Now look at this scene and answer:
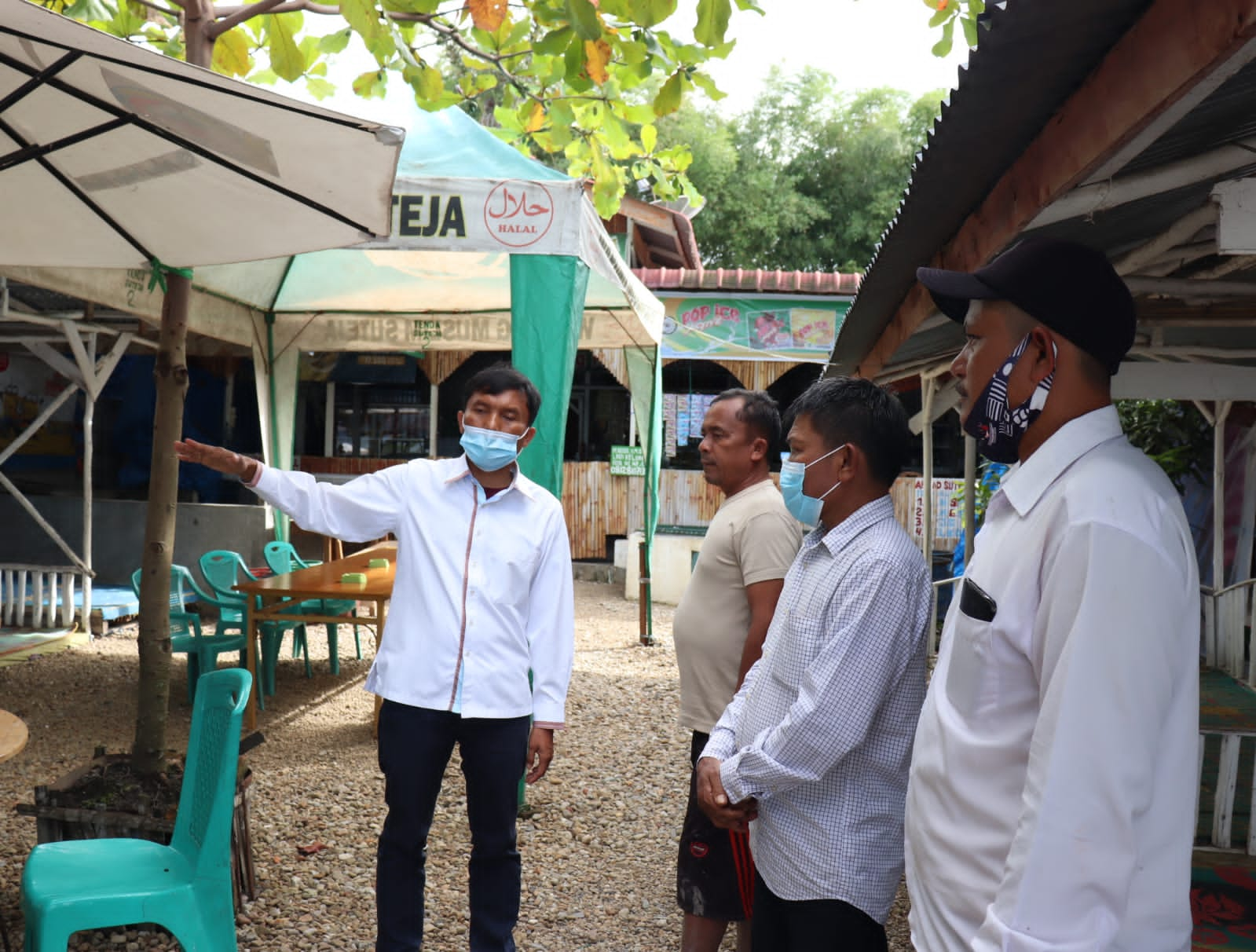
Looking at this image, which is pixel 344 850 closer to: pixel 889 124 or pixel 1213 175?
pixel 1213 175

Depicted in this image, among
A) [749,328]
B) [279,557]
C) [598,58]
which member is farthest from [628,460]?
[598,58]

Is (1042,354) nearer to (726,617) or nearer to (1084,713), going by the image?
(1084,713)

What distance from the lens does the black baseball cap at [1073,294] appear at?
131 cm

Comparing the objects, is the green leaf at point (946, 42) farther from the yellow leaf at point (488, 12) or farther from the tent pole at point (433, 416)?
the tent pole at point (433, 416)

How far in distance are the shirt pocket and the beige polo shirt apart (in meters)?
1.35

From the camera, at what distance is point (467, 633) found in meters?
A: 2.81

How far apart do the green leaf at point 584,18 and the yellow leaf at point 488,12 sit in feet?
2.87

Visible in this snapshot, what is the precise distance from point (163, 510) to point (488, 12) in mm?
2202

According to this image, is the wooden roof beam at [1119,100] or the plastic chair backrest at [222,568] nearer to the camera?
the wooden roof beam at [1119,100]

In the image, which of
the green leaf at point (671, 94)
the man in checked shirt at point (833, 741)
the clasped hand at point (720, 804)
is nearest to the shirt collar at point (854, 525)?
the man in checked shirt at point (833, 741)

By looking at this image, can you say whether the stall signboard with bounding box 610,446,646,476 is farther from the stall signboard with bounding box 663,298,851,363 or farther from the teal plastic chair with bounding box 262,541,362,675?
the teal plastic chair with bounding box 262,541,362,675

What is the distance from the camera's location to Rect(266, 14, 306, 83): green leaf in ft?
12.1

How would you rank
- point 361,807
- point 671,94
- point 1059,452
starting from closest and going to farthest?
point 1059,452 < point 671,94 < point 361,807

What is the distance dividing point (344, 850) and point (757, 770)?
2.91 m
